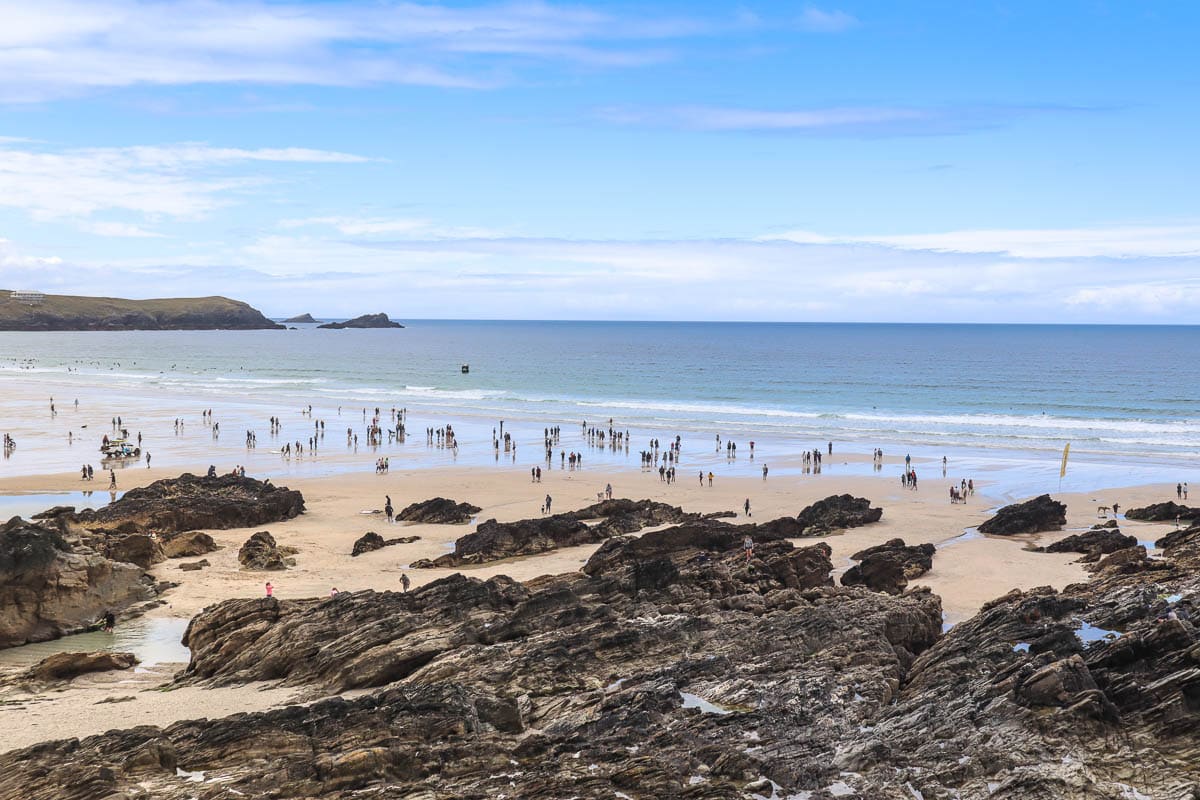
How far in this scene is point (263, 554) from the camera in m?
29.8

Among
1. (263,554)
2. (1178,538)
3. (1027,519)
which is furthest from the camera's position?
(1027,519)

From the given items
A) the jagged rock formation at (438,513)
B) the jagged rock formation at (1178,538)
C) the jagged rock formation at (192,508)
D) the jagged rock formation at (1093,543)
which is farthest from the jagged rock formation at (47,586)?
the jagged rock formation at (1178,538)

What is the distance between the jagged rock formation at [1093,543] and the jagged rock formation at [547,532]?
39.7 ft

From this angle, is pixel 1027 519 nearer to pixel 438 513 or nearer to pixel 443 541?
pixel 443 541

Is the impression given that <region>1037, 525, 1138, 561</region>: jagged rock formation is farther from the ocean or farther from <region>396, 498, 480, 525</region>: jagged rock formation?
the ocean

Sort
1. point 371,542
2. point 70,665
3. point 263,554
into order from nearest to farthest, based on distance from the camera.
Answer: point 70,665 → point 263,554 → point 371,542

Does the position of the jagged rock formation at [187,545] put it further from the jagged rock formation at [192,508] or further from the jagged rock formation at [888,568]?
the jagged rock formation at [888,568]

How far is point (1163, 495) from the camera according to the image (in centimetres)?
4297

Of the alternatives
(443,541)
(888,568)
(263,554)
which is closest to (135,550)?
(263,554)

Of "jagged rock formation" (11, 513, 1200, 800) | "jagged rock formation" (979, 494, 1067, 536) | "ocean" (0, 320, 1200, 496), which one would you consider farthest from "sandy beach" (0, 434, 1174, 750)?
"ocean" (0, 320, 1200, 496)

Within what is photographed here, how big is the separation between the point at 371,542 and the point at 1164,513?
28.7 m

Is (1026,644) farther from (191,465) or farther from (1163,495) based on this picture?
(191,465)

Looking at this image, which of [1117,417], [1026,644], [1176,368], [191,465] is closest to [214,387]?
[191,465]

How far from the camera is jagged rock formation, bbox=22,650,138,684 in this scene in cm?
1952
